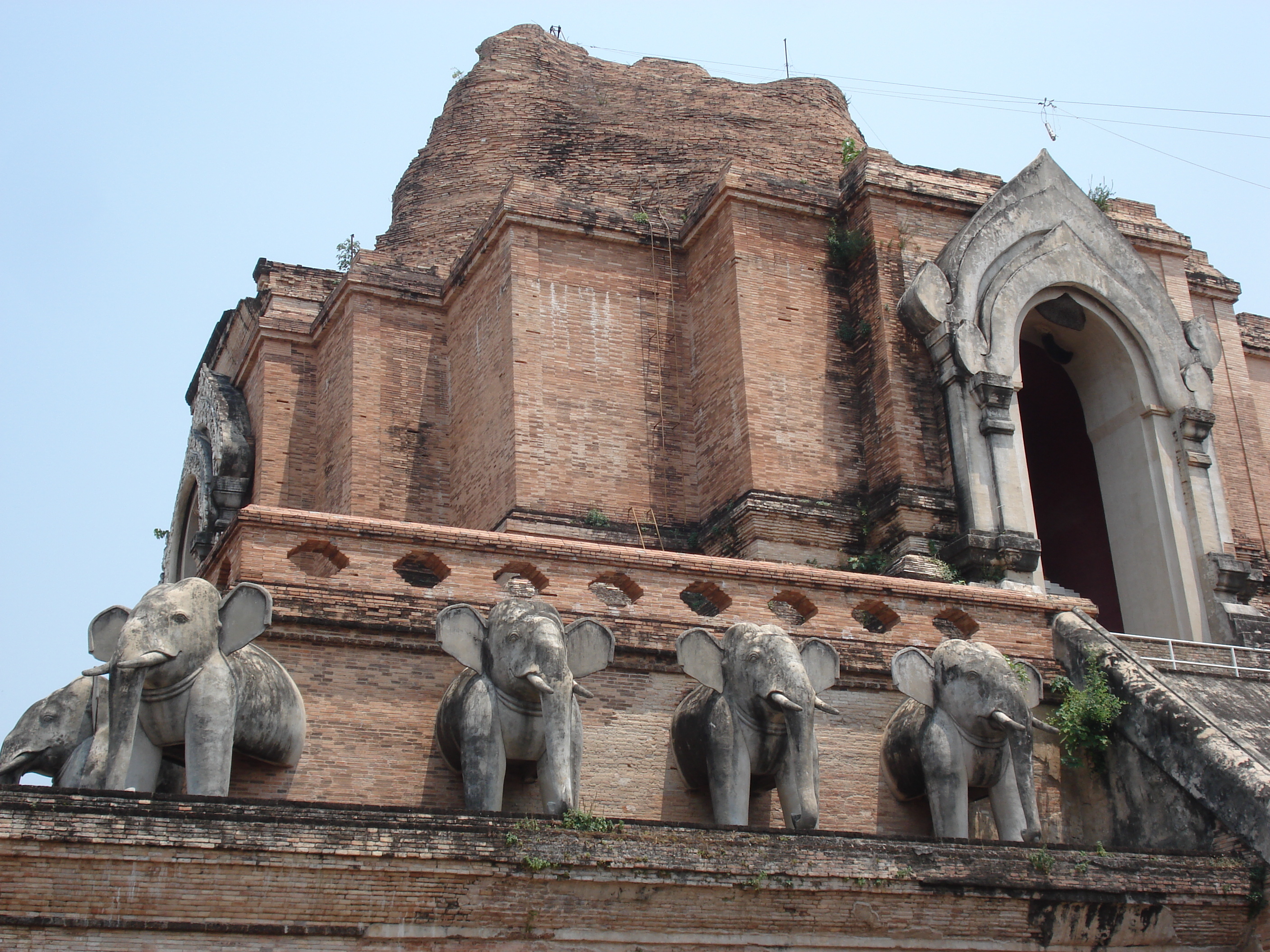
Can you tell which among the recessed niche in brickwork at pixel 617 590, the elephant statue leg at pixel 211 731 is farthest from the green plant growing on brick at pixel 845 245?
the elephant statue leg at pixel 211 731

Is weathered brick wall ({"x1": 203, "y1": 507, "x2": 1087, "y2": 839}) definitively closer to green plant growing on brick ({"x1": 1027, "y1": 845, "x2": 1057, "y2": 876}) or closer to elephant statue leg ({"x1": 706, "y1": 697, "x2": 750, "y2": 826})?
elephant statue leg ({"x1": 706, "y1": 697, "x2": 750, "y2": 826})

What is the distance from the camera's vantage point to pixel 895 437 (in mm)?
15555

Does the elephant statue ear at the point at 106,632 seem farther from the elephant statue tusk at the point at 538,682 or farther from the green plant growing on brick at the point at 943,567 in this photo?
the green plant growing on brick at the point at 943,567

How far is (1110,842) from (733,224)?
7529 mm

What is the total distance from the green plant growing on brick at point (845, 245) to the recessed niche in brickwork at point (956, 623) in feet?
16.9

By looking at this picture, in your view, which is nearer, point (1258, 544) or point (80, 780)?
point (80, 780)

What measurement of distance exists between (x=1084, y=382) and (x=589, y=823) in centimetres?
1010

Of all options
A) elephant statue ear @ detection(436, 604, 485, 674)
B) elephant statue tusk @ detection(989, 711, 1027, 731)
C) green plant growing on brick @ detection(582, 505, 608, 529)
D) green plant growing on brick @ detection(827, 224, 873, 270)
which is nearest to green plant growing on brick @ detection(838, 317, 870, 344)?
green plant growing on brick @ detection(827, 224, 873, 270)

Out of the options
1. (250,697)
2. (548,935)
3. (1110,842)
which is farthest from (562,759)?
(1110,842)

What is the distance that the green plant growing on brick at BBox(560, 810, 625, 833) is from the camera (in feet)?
29.5

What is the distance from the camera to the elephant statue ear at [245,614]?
984 centimetres

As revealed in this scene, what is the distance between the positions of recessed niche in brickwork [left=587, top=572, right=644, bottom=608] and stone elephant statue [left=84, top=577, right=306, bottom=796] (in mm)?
2713

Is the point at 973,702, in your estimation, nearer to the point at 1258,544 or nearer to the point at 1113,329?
the point at 1113,329

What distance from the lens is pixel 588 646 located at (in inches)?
407
